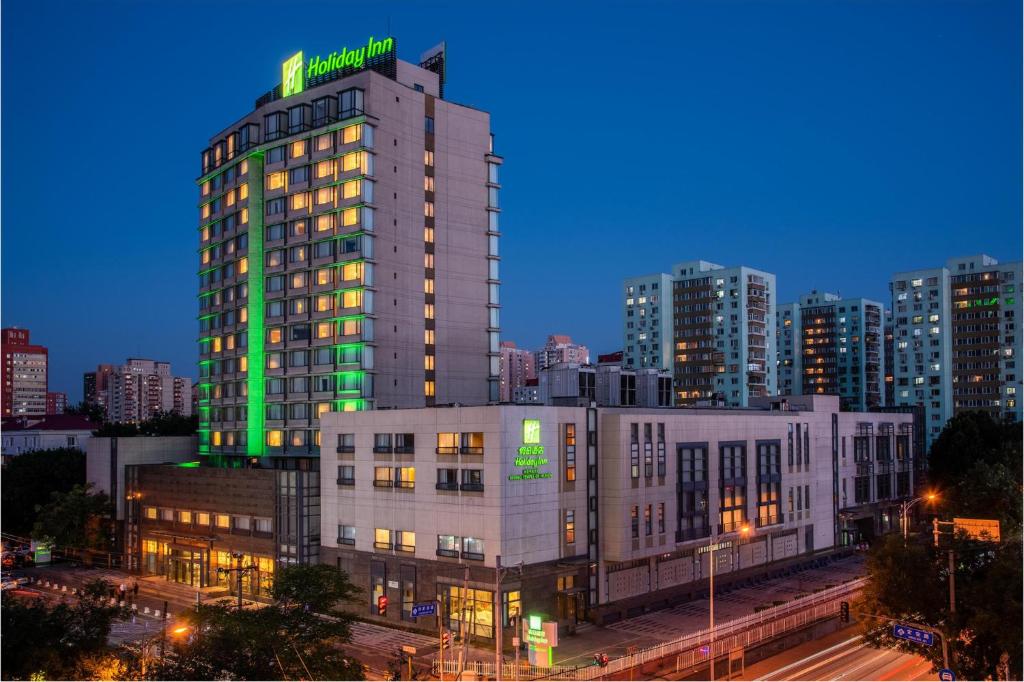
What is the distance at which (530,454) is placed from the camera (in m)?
68.5

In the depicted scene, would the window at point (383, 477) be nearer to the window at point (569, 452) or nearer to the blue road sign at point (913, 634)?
the window at point (569, 452)

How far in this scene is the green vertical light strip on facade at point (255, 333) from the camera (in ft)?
343

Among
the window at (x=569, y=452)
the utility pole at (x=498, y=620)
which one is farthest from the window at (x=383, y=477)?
the window at (x=569, y=452)

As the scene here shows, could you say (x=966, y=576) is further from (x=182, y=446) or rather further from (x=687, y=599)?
(x=182, y=446)

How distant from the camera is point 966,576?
162ft

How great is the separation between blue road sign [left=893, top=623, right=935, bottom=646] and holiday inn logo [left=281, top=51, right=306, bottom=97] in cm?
8947

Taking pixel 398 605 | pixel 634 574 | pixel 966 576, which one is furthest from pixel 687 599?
pixel 966 576

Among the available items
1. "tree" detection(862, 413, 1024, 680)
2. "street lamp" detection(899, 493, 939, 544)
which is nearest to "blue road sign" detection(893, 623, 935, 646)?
"tree" detection(862, 413, 1024, 680)

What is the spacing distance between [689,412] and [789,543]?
20402mm

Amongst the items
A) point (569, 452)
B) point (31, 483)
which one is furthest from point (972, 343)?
point (31, 483)

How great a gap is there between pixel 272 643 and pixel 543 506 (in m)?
27.3

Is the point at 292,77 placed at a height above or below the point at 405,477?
above

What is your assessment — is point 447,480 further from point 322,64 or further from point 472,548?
point 322,64

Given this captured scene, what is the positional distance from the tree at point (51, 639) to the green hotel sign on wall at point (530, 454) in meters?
30.6
